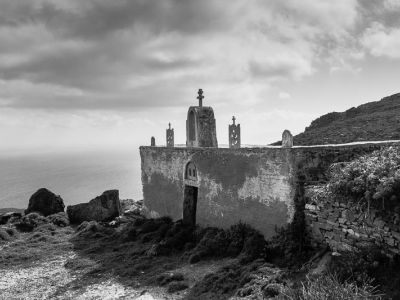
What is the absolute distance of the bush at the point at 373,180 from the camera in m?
→ 8.98

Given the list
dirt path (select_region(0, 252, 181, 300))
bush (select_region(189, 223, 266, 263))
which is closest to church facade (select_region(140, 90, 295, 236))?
bush (select_region(189, 223, 266, 263))

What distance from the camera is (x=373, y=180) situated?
9570 millimetres

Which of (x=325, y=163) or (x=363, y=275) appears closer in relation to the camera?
(x=363, y=275)

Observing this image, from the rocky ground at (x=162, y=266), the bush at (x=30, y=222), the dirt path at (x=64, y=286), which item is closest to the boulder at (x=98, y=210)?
the bush at (x=30, y=222)

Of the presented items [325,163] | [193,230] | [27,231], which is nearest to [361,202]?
[325,163]

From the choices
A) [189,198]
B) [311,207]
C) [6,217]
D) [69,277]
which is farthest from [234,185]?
[6,217]

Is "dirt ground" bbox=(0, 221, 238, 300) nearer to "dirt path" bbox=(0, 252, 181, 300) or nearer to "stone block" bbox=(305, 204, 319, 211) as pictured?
"dirt path" bbox=(0, 252, 181, 300)

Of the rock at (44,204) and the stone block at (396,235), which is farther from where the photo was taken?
the rock at (44,204)

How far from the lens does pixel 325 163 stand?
12594 mm

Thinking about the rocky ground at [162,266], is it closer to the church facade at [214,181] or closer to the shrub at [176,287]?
the shrub at [176,287]

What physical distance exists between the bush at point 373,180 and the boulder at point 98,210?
737 inches

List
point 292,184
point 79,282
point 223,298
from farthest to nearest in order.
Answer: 1. point 79,282
2. point 292,184
3. point 223,298

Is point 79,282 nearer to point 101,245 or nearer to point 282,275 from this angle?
point 101,245

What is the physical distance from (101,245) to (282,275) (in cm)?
1127
